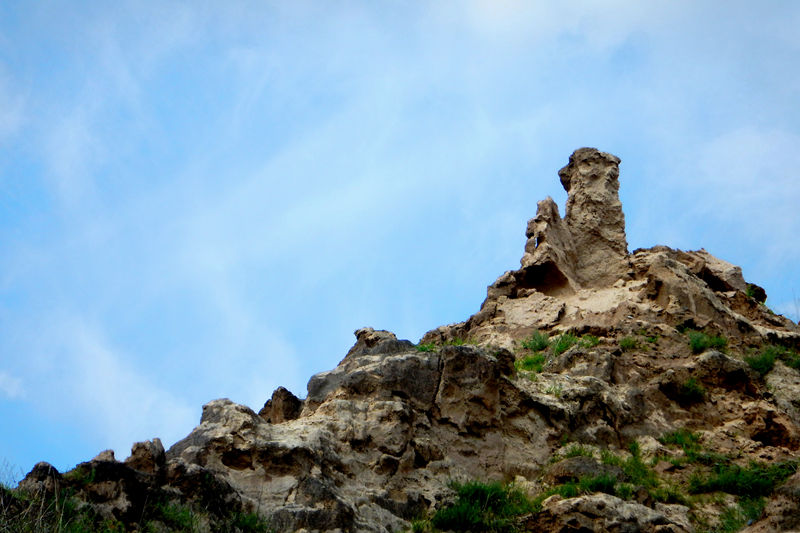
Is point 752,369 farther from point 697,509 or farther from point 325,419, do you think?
point 325,419

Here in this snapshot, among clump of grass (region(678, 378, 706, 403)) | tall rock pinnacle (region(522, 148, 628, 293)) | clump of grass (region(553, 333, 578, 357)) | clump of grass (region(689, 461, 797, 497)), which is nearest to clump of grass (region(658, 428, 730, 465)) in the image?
clump of grass (region(689, 461, 797, 497))

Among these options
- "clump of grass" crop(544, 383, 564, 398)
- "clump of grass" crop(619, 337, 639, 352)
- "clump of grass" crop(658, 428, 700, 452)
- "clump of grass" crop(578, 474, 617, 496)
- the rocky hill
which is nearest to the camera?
the rocky hill

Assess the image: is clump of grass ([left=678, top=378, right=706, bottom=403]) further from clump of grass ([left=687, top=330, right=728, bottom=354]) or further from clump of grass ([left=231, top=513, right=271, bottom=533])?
clump of grass ([left=231, top=513, right=271, bottom=533])

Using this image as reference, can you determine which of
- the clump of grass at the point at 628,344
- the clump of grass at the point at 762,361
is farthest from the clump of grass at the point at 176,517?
the clump of grass at the point at 762,361

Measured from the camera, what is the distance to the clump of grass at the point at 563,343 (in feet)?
67.1

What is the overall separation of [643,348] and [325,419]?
8.01 m

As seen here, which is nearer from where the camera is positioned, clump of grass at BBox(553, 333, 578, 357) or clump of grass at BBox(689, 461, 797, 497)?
clump of grass at BBox(689, 461, 797, 497)

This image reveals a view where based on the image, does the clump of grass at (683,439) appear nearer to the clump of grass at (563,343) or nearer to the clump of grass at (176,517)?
the clump of grass at (563,343)

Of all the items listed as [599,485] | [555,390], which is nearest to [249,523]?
[599,485]

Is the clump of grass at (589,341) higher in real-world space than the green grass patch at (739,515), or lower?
higher

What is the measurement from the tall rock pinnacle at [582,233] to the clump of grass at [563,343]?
3.08 m

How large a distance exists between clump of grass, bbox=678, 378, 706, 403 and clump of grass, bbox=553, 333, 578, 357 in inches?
108

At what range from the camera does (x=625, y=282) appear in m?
23.9

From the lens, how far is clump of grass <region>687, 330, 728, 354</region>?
19734mm
